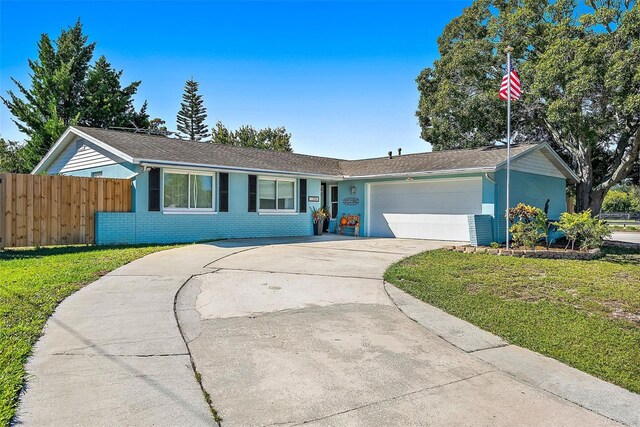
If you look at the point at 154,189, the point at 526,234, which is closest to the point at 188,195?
the point at 154,189

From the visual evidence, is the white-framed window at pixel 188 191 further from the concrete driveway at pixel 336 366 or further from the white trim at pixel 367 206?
the concrete driveway at pixel 336 366

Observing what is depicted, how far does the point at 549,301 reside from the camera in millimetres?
6277

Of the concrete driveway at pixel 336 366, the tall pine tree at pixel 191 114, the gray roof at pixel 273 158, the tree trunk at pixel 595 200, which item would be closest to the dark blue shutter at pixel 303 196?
the gray roof at pixel 273 158

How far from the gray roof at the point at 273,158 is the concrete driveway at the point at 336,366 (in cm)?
768

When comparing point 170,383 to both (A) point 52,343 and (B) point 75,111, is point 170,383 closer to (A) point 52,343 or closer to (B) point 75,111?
(A) point 52,343

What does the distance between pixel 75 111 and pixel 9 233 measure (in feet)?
66.2

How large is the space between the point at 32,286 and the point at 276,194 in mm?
9961

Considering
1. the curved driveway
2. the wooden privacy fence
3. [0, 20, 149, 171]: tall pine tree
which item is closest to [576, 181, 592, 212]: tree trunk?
the curved driveway

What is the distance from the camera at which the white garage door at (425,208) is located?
14.3 m

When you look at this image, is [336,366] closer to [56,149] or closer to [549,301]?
[549,301]

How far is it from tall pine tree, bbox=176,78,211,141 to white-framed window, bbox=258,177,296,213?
3475 cm

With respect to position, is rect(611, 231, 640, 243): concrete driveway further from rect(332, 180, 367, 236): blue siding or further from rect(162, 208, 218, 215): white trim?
rect(162, 208, 218, 215): white trim

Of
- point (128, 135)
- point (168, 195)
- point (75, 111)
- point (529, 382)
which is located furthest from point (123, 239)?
point (75, 111)

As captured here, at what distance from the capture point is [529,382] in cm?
351
